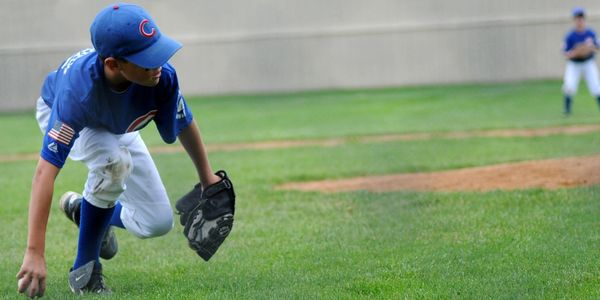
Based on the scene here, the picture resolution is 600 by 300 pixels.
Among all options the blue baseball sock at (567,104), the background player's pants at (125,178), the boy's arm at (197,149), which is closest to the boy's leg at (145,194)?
the background player's pants at (125,178)

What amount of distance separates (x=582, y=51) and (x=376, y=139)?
5.01 meters

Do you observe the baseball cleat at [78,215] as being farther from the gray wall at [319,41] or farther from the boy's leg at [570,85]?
the gray wall at [319,41]

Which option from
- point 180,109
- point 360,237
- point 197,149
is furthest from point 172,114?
point 360,237

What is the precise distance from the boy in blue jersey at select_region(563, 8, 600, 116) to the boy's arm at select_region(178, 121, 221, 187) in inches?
473

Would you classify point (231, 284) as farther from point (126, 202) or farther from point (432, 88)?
point (432, 88)

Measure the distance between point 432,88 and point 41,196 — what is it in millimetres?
20389

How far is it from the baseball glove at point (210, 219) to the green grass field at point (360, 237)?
8.8 inches

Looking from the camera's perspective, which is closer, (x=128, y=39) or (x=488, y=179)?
(x=128, y=39)

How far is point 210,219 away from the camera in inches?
175

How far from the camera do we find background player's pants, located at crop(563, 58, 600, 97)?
610 inches

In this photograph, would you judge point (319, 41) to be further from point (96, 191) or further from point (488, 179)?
point (96, 191)

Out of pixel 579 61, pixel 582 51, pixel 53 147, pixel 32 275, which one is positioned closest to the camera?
pixel 32 275

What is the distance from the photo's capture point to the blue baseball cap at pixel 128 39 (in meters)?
3.79

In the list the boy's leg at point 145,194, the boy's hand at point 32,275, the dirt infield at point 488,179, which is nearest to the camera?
the boy's hand at point 32,275
